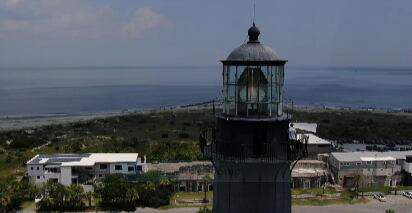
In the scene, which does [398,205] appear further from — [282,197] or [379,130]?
[379,130]

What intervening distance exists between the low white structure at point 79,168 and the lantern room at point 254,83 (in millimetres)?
29585

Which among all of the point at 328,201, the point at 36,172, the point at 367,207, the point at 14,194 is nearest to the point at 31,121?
the point at 36,172

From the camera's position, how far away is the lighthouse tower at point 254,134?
6.02 m

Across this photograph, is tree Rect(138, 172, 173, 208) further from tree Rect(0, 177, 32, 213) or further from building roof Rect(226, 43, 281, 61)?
building roof Rect(226, 43, 281, 61)

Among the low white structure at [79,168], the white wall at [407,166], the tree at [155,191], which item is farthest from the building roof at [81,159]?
the white wall at [407,166]

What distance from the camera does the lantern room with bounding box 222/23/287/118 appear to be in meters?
6.04

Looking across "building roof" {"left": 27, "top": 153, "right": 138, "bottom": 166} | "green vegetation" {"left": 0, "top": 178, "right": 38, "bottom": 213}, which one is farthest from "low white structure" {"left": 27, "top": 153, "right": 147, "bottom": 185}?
"green vegetation" {"left": 0, "top": 178, "right": 38, "bottom": 213}

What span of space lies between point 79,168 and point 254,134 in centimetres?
3046

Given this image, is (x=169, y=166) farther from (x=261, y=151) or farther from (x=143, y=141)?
(x=261, y=151)

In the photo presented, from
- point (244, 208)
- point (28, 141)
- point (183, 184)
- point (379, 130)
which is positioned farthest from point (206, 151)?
point (379, 130)

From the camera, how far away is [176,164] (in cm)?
3731

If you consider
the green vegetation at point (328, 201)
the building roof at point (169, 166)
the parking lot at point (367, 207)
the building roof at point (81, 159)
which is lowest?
the parking lot at point (367, 207)

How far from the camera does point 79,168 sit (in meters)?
34.3

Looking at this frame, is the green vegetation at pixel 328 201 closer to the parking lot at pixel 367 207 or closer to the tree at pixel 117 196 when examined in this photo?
the parking lot at pixel 367 207
